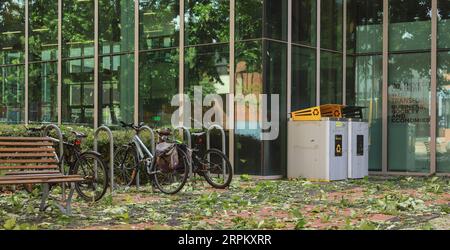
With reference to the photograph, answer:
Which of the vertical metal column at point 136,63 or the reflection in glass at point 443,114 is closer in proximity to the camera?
the reflection in glass at point 443,114

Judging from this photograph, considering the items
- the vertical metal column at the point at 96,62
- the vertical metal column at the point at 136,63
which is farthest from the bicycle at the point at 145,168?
the vertical metal column at the point at 96,62

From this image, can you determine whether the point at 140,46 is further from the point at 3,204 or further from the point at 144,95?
the point at 3,204

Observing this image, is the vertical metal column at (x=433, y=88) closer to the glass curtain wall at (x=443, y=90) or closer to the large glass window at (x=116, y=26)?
the glass curtain wall at (x=443, y=90)

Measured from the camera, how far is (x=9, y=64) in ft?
57.3

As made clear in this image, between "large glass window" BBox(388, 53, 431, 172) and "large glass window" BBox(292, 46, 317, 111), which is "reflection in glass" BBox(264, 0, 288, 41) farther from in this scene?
"large glass window" BBox(388, 53, 431, 172)

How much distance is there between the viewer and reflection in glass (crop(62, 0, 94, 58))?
1577 cm

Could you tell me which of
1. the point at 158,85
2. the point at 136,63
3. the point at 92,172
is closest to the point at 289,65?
the point at 158,85

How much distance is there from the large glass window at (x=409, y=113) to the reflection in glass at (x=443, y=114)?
235 mm

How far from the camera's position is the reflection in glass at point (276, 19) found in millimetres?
12953

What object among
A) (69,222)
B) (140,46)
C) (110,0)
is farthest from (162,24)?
(69,222)

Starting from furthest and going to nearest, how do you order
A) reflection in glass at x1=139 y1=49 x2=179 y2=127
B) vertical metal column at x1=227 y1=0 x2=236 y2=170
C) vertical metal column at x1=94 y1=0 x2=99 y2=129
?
vertical metal column at x1=94 y1=0 x2=99 y2=129 < reflection in glass at x1=139 y1=49 x2=179 y2=127 < vertical metal column at x1=227 y1=0 x2=236 y2=170

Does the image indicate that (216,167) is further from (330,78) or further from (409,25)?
(409,25)

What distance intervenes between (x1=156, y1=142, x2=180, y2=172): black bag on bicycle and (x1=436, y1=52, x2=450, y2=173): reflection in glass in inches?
277

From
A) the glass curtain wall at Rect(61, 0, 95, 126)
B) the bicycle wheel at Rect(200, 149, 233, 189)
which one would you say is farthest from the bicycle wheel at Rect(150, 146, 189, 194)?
the glass curtain wall at Rect(61, 0, 95, 126)
